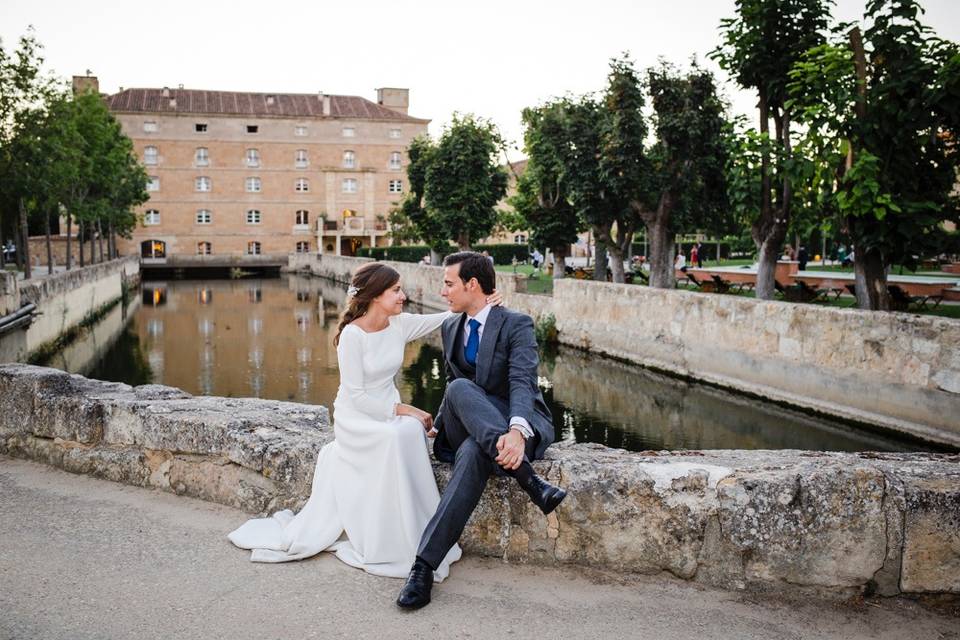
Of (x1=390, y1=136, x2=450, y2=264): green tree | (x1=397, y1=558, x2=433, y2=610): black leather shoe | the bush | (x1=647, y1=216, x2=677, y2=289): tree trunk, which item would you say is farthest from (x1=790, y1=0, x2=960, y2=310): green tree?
the bush

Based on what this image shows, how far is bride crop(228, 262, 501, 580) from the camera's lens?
394 cm

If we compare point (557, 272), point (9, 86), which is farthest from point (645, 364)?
point (9, 86)

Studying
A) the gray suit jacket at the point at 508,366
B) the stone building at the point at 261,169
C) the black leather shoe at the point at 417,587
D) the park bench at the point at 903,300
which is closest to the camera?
the black leather shoe at the point at 417,587

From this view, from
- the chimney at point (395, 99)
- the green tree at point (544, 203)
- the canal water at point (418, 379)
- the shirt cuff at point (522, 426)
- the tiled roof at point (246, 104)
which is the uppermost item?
the chimney at point (395, 99)

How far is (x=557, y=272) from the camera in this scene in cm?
3056

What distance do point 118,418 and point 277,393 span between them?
10.6 metres

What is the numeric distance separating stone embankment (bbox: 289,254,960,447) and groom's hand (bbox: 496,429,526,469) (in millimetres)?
9650

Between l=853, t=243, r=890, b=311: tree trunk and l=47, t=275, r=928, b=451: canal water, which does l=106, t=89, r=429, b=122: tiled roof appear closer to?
l=47, t=275, r=928, b=451: canal water

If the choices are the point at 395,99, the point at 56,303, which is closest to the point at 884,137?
the point at 56,303

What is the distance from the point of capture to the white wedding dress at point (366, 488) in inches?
155

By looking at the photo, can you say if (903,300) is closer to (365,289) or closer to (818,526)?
(818,526)

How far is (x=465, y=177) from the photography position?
123 feet

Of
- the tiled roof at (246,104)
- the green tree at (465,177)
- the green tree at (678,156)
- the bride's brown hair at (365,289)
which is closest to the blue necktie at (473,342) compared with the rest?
the bride's brown hair at (365,289)

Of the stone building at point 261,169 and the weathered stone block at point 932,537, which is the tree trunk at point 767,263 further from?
the stone building at point 261,169
